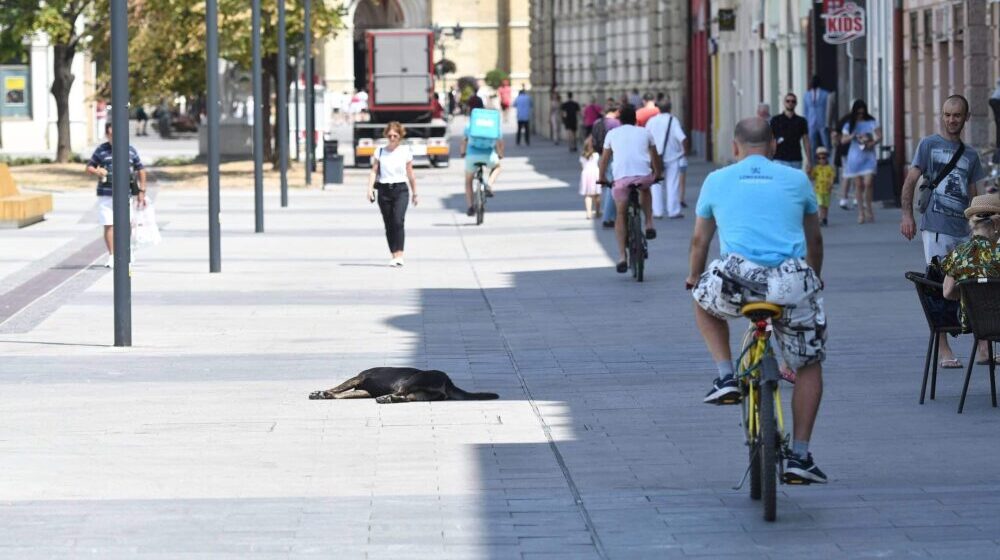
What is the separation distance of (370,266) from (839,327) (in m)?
8.37

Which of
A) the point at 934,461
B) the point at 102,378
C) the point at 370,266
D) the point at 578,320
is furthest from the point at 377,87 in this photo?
the point at 934,461

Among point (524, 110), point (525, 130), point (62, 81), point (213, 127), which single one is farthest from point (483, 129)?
point (525, 130)

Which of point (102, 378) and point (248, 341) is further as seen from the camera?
point (248, 341)

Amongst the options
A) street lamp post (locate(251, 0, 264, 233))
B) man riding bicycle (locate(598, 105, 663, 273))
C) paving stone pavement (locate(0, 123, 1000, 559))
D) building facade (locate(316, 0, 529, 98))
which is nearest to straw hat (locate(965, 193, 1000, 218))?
paving stone pavement (locate(0, 123, 1000, 559))

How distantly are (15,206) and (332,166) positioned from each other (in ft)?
45.1

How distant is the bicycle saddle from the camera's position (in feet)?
28.9

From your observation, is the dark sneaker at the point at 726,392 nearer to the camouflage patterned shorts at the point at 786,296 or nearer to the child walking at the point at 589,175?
the camouflage patterned shorts at the point at 786,296

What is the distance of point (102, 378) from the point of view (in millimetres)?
13812

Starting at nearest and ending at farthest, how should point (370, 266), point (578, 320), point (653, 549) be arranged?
point (653, 549)
point (578, 320)
point (370, 266)

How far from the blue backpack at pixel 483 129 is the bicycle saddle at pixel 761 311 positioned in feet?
74.3

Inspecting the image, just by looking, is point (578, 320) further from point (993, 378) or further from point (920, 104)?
point (920, 104)

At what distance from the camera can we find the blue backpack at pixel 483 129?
103 feet

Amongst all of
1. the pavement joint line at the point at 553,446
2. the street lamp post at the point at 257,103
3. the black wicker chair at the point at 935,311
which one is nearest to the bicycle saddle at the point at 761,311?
the pavement joint line at the point at 553,446

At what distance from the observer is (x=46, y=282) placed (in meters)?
21.6
